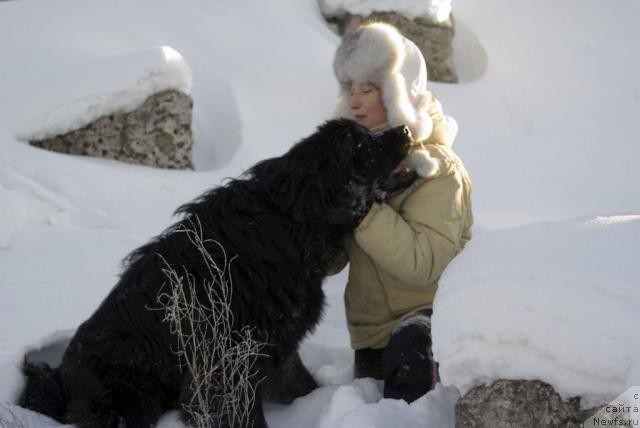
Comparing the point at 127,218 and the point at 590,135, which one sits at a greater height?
the point at 127,218

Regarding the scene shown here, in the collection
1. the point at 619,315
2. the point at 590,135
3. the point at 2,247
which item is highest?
the point at 619,315

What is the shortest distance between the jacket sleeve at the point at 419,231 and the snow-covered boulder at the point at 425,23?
4.67 meters

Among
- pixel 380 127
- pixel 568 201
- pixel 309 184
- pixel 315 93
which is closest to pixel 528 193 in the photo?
pixel 568 201

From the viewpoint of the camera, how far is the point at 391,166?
137 inches

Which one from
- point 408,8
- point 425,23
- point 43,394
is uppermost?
point 43,394

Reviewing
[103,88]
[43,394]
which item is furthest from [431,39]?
[43,394]

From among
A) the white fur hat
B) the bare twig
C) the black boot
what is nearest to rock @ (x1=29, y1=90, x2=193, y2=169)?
the white fur hat

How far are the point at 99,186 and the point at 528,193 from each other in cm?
338

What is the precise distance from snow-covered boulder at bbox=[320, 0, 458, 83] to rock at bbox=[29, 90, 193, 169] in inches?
109

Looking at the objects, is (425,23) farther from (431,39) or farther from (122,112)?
(122,112)

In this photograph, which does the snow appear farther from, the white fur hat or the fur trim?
the white fur hat

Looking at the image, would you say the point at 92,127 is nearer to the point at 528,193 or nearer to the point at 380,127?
the point at 380,127

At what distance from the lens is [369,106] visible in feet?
12.3

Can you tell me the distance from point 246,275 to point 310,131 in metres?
3.67
